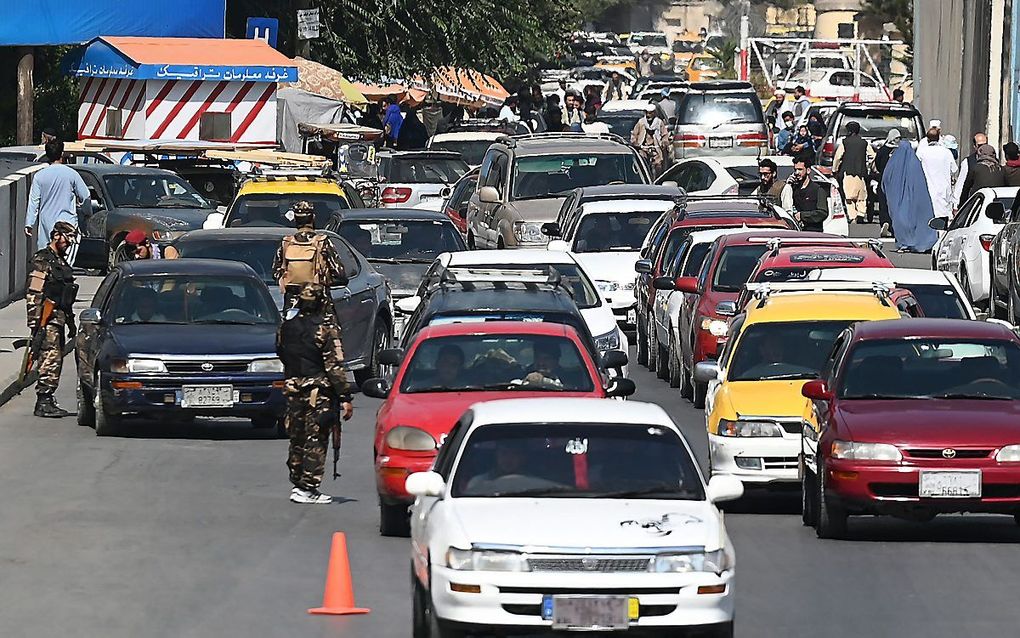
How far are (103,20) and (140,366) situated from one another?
99.9ft

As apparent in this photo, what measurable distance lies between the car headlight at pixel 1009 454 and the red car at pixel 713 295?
24.8ft

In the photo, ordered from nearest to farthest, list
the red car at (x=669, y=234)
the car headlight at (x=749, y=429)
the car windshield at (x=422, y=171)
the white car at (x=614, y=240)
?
the car headlight at (x=749, y=429)
the red car at (x=669, y=234)
the white car at (x=614, y=240)
the car windshield at (x=422, y=171)

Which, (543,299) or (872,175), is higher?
(543,299)

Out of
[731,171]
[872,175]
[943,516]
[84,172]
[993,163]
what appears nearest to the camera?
[943,516]

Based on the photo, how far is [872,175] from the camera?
4447 cm

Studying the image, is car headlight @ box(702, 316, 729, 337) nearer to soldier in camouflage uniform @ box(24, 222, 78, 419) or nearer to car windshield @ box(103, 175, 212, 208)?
soldier in camouflage uniform @ box(24, 222, 78, 419)

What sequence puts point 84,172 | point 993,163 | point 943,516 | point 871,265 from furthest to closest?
1. point 84,172
2. point 993,163
3. point 871,265
4. point 943,516

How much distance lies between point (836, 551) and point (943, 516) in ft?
7.00

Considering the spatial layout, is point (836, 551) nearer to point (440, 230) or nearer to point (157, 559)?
point (157, 559)

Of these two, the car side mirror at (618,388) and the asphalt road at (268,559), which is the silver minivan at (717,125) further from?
the car side mirror at (618,388)

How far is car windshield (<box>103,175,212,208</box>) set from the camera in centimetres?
3622

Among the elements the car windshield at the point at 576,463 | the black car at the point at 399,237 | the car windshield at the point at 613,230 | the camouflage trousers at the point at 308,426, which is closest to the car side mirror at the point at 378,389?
the camouflage trousers at the point at 308,426

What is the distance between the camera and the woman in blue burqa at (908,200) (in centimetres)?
3628

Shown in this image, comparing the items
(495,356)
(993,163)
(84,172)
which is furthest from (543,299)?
(84,172)
